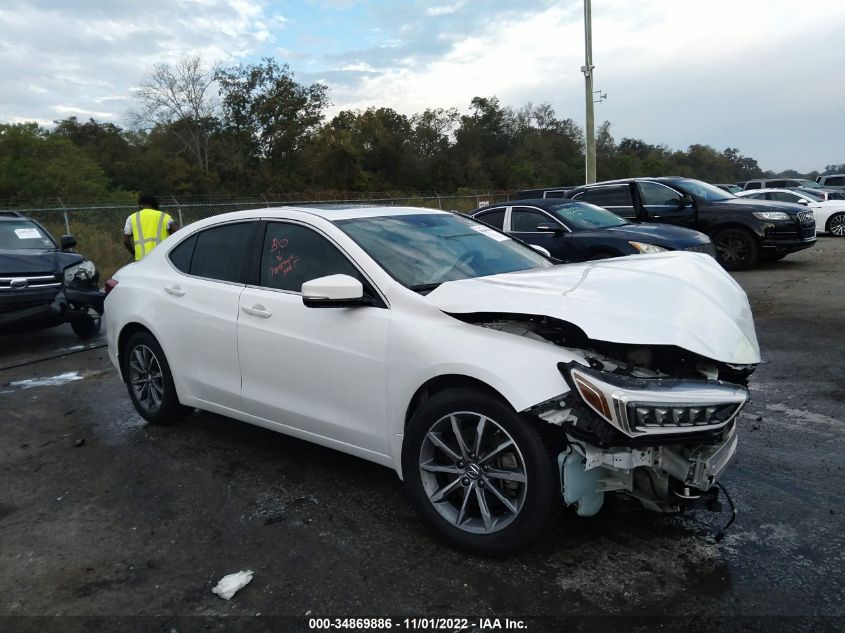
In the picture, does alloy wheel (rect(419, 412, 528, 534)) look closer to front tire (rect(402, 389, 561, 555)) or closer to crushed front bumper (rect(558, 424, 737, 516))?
front tire (rect(402, 389, 561, 555))

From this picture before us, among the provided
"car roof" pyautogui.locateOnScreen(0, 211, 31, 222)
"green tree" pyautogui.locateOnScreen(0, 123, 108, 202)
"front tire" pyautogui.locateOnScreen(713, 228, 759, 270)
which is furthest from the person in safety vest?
"green tree" pyautogui.locateOnScreen(0, 123, 108, 202)

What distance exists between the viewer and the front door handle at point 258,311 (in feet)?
13.1

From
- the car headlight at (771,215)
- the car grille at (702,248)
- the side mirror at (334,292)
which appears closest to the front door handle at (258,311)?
the side mirror at (334,292)

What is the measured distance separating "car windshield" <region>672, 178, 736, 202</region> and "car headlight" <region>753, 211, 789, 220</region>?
0.82 metres

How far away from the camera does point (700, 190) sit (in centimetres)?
1313

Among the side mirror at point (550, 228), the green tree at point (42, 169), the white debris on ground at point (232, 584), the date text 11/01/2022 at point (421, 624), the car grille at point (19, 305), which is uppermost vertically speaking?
the green tree at point (42, 169)

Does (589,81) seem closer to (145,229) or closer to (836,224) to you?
(836,224)

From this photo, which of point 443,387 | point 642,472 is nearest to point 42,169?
point 443,387

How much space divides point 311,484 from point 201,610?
1.26m

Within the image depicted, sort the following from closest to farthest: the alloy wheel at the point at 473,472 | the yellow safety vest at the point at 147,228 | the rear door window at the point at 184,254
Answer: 1. the alloy wheel at the point at 473,472
2. the rear door window at the point at 184,254
3. the yellow safety vest at the point at 147,228

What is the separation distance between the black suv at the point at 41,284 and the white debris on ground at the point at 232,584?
6.65m

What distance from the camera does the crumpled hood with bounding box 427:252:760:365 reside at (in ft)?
9.30

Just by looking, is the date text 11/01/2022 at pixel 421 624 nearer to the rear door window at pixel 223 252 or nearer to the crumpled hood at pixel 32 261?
the rear door window at pixel 223 252

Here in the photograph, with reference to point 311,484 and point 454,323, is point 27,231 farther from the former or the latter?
point 454,323
